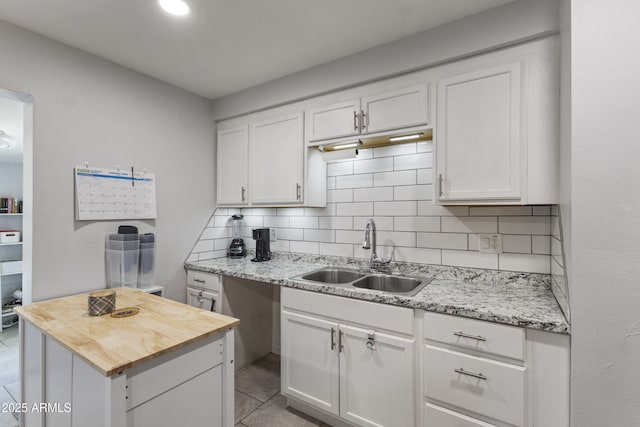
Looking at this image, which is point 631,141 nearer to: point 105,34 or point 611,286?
point 611,286

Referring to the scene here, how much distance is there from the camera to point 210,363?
1.25 metres

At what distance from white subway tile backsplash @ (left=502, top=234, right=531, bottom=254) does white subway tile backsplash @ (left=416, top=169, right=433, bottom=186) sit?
581 millimetres

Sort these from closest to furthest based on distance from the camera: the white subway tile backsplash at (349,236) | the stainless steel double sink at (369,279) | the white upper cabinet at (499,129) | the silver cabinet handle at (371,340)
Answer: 1. the white upper cabinet at (499,129)
2. the silver cabinet handle at (371,340)
3. the stainless steel double sink at (369,279)
4. the white subway tile backsplash at (349,236)

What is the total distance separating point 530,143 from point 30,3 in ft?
8.88

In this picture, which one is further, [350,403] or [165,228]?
[165,228]

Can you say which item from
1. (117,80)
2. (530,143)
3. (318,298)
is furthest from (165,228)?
(530,143)

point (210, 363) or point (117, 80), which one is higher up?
point (117, 80)

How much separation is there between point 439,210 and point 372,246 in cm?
54

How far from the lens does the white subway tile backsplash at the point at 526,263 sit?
169 cm

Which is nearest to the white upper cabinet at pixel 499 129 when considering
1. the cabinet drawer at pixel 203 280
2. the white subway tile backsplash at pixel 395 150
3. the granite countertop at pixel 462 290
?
the white subway tile backsplash at pixel 395 150

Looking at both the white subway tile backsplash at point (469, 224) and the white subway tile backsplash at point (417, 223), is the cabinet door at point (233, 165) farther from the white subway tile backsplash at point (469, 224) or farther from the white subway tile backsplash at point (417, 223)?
the white subway tile backsplash at point (469, 224)

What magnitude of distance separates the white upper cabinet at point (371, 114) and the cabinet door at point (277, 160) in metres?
0.17

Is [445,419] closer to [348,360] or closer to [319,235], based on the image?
[348,360]

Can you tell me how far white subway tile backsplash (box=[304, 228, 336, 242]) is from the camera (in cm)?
248
